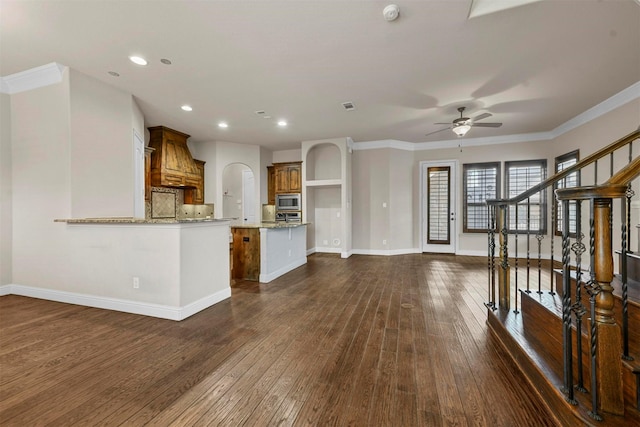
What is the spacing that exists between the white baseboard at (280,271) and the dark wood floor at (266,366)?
31.9 inches

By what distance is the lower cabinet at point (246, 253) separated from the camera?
14.1 feet

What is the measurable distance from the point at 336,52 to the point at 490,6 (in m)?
1.42

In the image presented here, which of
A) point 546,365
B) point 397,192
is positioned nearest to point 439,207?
point 397,192

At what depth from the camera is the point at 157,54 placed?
290 centimetres

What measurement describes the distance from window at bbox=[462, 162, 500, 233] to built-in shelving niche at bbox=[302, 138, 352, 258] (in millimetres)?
2941

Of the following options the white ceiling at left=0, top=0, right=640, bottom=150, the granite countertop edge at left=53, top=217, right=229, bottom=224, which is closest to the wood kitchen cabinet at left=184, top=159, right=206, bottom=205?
the white ceiling at left=0, top=0, right=640, bottom=150

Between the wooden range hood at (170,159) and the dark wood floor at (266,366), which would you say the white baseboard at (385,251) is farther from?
the wooden range hood at (170,159)

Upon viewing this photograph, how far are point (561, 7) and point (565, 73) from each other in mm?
1528

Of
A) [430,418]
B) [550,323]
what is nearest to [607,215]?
[550,323]

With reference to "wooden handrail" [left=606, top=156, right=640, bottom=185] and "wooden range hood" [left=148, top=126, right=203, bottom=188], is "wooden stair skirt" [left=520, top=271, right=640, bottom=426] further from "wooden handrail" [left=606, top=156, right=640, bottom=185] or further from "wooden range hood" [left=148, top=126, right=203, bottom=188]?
"wooden range hood" [left=148, top=126, right=203, bottom=188]

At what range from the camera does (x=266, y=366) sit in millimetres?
1936

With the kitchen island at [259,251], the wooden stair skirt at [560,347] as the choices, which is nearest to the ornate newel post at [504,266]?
the wooden stair skirt at [560,347]

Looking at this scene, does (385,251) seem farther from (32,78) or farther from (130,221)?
(32,78)

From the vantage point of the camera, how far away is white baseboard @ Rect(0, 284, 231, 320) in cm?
279
